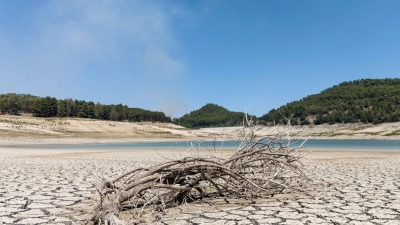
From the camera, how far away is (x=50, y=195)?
19.2ft

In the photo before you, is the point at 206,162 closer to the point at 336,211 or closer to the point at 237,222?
the point at 237,222

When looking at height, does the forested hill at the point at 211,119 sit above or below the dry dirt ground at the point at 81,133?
above

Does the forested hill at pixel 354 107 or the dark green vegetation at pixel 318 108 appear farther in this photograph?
the dark green vegetation at pixel 318 108

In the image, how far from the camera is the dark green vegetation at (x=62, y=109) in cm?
7881

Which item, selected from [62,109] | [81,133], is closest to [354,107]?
[81,133]

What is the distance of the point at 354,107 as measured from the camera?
88.3 metres

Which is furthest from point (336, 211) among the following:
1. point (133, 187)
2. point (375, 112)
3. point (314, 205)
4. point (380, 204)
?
point (375, 112)

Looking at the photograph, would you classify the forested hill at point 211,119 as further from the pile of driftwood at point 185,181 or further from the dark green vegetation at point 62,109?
the pile of driftwood at point 185,181

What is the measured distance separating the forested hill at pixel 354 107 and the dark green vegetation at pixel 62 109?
40809mm

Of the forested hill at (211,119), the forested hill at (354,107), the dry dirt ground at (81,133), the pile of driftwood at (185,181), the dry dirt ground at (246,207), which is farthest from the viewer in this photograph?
the forested hill at (211,119)

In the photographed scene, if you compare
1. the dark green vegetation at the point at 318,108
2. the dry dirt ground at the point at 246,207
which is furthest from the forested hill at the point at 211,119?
the dry dirt ground at the point at 246,207

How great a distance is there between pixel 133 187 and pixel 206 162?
1098 mm

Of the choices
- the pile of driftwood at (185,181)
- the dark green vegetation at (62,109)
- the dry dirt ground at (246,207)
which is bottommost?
the dry dirt ground at (246,207)

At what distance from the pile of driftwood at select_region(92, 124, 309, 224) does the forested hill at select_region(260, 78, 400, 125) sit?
6126cm
